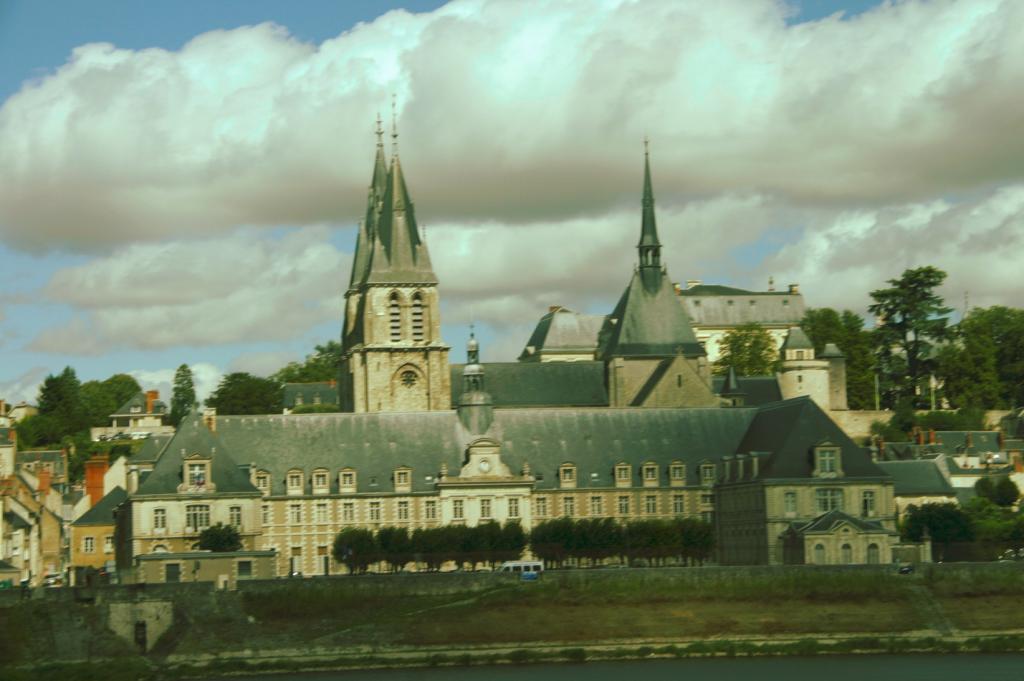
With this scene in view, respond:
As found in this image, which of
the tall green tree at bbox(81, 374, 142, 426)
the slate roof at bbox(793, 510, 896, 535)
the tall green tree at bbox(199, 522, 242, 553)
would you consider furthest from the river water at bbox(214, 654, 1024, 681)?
the tall green tree at bbox(81, 374, 142, 426)

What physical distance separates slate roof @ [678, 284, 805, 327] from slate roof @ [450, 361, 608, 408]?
4960cm

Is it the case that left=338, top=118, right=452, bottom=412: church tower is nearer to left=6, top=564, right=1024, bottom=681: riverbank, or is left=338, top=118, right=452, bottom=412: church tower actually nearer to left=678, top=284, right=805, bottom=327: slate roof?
left=6, top=564, right=1024, bottom=681: riverbank

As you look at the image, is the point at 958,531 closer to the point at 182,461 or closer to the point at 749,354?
the point at 182,461

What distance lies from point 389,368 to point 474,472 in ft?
72.7

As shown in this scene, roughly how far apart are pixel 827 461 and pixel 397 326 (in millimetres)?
35719

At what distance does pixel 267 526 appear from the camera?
90062 millimetres

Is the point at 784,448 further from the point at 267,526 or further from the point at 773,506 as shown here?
the point at 267,526

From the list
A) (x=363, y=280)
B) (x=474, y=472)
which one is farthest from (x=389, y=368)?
(x=474, y=472)

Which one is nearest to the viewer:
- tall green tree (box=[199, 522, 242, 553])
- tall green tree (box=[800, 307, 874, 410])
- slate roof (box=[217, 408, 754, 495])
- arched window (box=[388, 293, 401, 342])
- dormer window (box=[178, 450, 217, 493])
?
tall green tree (box=[199, 522, 242, 553])

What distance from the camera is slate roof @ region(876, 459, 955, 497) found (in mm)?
94562

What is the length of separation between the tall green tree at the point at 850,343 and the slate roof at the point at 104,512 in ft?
189

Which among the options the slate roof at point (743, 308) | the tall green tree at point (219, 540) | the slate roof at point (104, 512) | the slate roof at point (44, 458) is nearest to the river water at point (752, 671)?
the tall green tree at point (219, 540)

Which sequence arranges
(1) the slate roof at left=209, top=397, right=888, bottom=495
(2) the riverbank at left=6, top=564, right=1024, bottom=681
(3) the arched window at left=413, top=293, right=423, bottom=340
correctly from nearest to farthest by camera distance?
(2) the riverbank at left=6, top=564, right=1024, bottom=681
(1) the slate roof at left=209, top=397, right=888, bottom=495
(3) the arched window at left=413, top=293, right=423, bottom=340

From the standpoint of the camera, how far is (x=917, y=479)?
95500 mm
